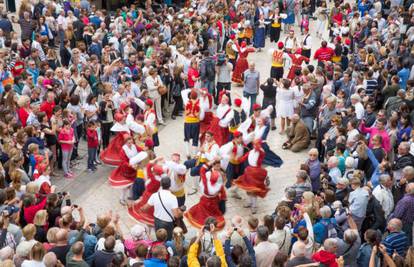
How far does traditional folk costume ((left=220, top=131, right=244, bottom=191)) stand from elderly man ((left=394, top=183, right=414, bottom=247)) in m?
3.17

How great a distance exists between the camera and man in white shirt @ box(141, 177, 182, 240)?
9.09 metres

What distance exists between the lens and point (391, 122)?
11625 mm

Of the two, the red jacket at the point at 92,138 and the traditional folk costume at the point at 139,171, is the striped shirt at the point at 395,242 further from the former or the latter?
the red jacket at the point at 92,138

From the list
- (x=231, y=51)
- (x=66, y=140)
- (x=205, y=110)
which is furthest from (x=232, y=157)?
(x=231, y=51)

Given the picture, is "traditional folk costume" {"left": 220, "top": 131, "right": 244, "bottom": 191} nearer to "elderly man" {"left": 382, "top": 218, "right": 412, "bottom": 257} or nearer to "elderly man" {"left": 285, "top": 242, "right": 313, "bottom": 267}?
"elderly man" {"left": 382, "top": 218, "right": 412, "bottom": 257}


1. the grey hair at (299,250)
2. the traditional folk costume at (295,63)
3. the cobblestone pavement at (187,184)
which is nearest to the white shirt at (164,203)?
the cobblestone pavement at (187,184)

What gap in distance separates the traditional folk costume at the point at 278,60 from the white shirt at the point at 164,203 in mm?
7652

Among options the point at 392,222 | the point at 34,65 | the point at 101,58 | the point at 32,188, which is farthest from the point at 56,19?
the point at 392,222

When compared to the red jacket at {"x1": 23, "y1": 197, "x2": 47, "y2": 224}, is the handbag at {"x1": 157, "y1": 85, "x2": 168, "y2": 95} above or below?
above

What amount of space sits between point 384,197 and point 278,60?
7.12 metres

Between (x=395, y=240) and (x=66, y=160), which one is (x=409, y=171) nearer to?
(x=395, y=240)

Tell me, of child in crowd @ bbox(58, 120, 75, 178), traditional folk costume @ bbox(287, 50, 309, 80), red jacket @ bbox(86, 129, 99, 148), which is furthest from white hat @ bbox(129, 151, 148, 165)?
traditional folk costume @ bbox(287, 50, 309, 80)

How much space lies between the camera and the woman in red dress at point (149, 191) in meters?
9.88

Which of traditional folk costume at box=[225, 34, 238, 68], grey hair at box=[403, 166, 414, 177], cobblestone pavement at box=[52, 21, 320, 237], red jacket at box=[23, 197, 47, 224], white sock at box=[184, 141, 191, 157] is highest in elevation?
traditional folk costume at box=[225, 34, 238, 68]
